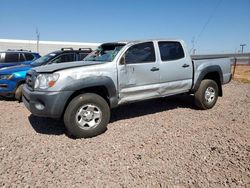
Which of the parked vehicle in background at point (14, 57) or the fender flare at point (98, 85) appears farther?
the parked vehicle in background at point (14, 57)

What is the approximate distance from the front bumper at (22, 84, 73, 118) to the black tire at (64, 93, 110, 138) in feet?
0.50

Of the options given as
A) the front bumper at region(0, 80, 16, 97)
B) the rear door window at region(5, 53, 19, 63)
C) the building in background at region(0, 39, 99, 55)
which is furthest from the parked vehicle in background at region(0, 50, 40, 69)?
the building in background at region(0, 39, 99, 55)

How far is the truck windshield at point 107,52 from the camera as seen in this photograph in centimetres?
448

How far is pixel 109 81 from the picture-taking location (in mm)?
4121

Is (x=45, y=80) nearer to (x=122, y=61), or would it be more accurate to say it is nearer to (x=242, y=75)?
(x=122, y=61)

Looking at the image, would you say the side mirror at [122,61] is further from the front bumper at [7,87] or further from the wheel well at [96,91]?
the front bumper at [7,87]

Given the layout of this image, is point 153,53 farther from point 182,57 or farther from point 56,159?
point 56,159

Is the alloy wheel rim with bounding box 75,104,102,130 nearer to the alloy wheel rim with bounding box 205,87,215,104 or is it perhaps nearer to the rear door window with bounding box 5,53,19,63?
the alloy wheel rim with bounding box 205,87,215,104

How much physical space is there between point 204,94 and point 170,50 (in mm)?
1496

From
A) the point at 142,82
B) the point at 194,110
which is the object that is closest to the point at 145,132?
the point at 142,82

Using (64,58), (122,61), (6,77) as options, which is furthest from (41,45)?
(122,61)

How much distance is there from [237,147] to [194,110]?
240 centimetres

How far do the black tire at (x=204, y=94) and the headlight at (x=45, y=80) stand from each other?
3.59 m

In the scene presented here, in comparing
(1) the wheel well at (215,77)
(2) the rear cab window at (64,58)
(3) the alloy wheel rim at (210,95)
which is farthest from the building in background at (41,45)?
(3) the alloy wheel rim at (210,95)
